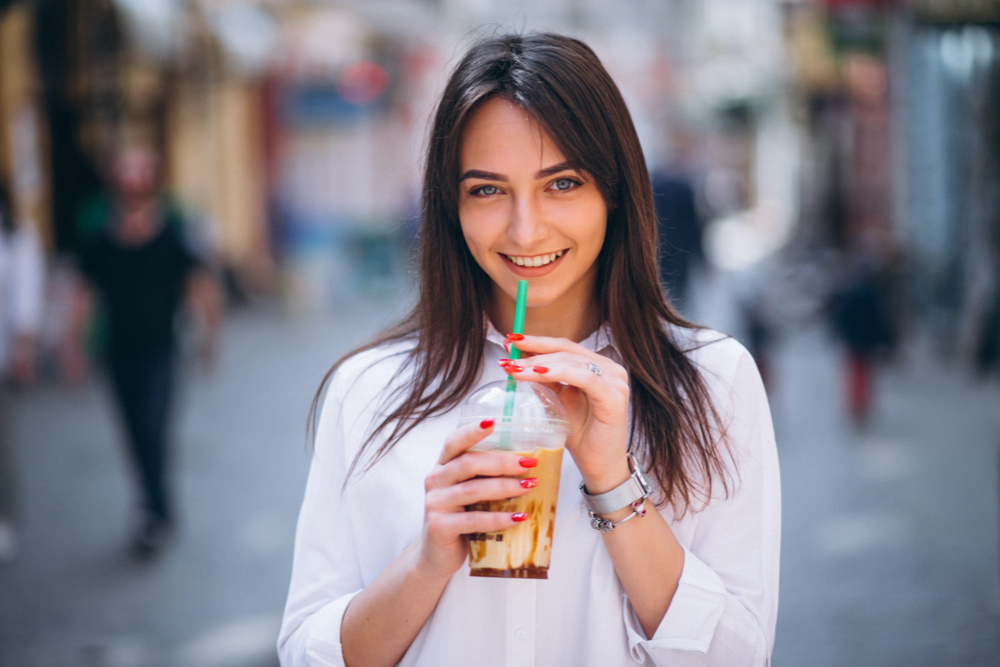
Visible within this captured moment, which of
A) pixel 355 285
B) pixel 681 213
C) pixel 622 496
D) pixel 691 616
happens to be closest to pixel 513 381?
pixel 622 496

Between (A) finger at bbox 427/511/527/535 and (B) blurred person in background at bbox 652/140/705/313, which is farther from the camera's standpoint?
(B) blurred person in background at bbox 652/140/705/313

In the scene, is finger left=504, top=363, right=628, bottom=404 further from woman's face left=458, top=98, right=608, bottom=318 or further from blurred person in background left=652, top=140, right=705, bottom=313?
blurred person in background left=652, top=140, right=705, bottom=313

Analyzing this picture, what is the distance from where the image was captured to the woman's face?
5.38 ft

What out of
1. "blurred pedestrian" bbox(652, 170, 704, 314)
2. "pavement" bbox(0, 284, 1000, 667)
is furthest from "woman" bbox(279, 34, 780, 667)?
"blurred pedestrian" bbox(652, 170, 704, 314)

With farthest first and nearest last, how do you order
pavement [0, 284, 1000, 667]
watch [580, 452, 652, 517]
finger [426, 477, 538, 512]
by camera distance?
pavement [0, 284, 1000, 667] < watch [580, 452, 652, 517] < finger [426, 477, 538, 512]

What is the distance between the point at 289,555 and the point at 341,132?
1695 cm

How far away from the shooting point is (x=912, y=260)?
1169 centimetres

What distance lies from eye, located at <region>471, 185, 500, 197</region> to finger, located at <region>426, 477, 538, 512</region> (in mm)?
537

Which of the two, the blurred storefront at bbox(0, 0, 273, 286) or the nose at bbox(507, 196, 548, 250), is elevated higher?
the blurred storefront at bbox(0, 0, 273, 286)

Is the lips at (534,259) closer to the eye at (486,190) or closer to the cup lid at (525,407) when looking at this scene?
the eye at (486,190)

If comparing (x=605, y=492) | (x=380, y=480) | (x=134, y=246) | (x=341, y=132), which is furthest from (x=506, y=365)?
(x=341, y=132)

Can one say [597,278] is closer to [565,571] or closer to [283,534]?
[565,571]

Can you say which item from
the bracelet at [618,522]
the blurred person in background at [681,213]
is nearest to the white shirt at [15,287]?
the blurred person in background at [681,213]

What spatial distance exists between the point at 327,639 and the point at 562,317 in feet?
2.48
